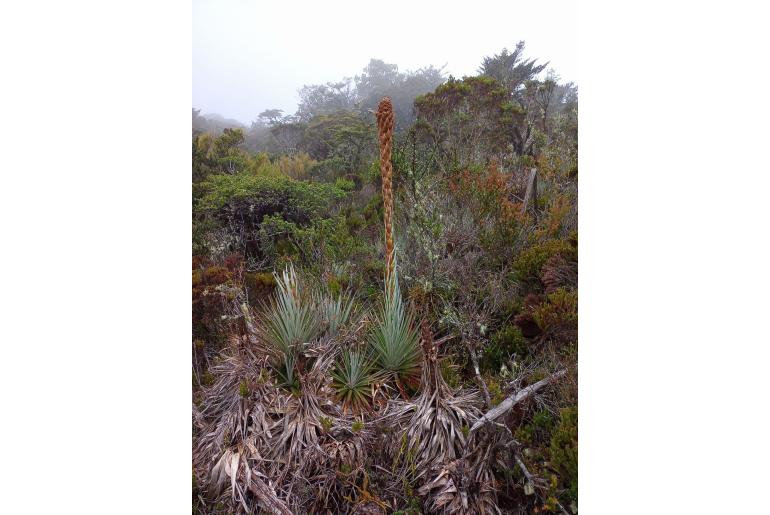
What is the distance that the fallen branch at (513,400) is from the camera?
2031 millimetres

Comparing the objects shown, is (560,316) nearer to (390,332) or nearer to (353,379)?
(390,332)

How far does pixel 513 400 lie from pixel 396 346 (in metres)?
0.52

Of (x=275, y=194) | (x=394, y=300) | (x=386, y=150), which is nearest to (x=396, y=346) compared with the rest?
(x=394, y=300)

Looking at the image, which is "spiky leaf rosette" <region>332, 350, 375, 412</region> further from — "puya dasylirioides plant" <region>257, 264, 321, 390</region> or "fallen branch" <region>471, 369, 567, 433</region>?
"fallen branch" <region>471, 369, 567, 433</region>

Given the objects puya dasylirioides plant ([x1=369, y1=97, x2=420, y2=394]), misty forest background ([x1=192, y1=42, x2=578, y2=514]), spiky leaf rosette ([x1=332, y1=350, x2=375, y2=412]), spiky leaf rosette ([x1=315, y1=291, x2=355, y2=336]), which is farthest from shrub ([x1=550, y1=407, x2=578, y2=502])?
spiky leaf rosette ([x1=315, y1=291, x2=355, y2=336])

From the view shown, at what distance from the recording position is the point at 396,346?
233cm

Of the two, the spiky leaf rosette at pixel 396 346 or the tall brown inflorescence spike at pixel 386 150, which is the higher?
the tall brown inflorescence spike at pixel 386 150

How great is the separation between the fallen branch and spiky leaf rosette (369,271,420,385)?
0.37 m

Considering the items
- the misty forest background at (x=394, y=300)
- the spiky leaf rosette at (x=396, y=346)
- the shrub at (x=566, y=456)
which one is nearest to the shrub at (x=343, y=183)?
the misty forest background at (x=394, y=300)

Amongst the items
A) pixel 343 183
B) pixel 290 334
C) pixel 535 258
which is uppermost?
pixel 343 183

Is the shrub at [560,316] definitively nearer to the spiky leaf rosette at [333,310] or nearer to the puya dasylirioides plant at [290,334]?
the spiky leaf rosette at [333,310]

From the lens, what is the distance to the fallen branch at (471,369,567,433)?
203 cm
